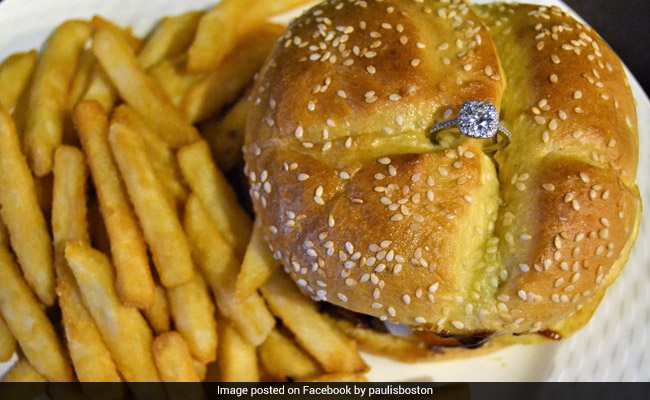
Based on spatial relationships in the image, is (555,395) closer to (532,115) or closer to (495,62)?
(532,115)

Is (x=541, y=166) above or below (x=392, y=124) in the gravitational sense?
below

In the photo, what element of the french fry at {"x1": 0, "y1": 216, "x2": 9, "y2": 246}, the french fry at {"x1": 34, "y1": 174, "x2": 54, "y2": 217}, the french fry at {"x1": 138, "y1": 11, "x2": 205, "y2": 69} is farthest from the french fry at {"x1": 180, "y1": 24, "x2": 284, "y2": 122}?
the french fry at {"x1": 0, "y1": 216, "x2": 9, "y2": 246}

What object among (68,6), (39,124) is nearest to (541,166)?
(39,124)

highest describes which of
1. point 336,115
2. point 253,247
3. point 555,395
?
point 336,115

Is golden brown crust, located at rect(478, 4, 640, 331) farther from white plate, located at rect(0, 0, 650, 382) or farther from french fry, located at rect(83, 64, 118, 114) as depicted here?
french fry, located at rect(83, 64, 118, 114)

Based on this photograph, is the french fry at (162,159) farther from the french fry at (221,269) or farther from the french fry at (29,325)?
the french fry at (29,325)

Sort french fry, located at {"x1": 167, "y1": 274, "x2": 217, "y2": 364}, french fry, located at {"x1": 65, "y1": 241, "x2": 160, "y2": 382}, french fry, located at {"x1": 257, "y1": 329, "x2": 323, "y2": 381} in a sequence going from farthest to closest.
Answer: french fry, located at {"x1": 257, "y1": 329, "x2": 323, "y2": 381} → french fry, located at {"x1": 167, "y1": 274, "x2": 217, "y2": 364} → french fry, located at {"x1": 65, "y1": 241, "x2": 160, "y2": 382}
